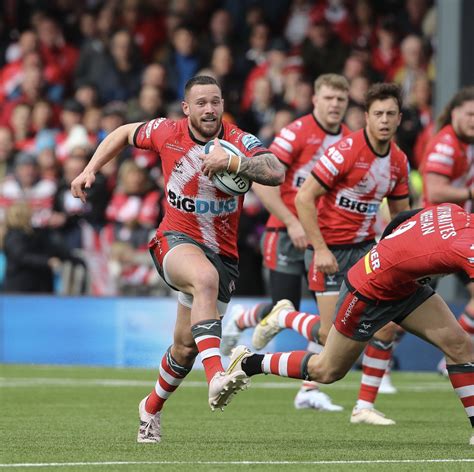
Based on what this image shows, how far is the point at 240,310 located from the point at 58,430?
10.9ft

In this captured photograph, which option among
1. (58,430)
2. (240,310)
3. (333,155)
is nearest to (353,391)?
(240,310)

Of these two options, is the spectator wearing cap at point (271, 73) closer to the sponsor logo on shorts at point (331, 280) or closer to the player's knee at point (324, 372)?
the sponsor logo on shorts at point (331, 280)

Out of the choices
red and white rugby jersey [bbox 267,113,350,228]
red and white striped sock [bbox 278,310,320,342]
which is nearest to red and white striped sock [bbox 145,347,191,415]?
red and white striped sock [bbox 278,310,320,342]

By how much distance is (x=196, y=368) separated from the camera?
1568 cm

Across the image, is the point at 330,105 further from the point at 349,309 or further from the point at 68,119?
the point at 68,119

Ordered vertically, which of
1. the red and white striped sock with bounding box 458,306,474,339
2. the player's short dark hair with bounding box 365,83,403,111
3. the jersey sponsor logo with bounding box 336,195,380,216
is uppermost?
the player's short dark hair with bounding box 365,83,403,111

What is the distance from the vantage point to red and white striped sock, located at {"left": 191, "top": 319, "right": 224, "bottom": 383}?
730cm

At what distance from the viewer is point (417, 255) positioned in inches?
275

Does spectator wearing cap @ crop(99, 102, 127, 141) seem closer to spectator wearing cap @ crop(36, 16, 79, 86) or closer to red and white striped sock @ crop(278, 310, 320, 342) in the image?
spectator wearing cap @ crop(36, 16, 79, 86)

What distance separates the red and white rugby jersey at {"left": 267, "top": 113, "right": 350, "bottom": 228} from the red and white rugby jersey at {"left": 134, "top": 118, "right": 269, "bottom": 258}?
2496 millimetres

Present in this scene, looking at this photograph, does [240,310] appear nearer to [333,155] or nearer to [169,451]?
[333,155]

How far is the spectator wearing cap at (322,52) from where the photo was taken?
58.1 ft

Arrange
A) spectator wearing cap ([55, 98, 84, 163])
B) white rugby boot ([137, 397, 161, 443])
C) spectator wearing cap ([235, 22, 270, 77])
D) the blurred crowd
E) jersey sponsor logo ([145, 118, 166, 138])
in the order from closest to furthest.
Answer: white rugby boot ([137, 397, 161, 443])
jersey sponsor logo ([145, 118, 166, 138])
the blurred crowd
spectator wearing cap ([235, 22, 270, 77])
spectator wearing cap ([55, 98, 84, 163])

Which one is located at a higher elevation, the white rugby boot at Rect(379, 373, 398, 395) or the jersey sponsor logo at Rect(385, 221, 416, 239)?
the jersey sponsor logo at Rect(385, 221, 416, 239)
